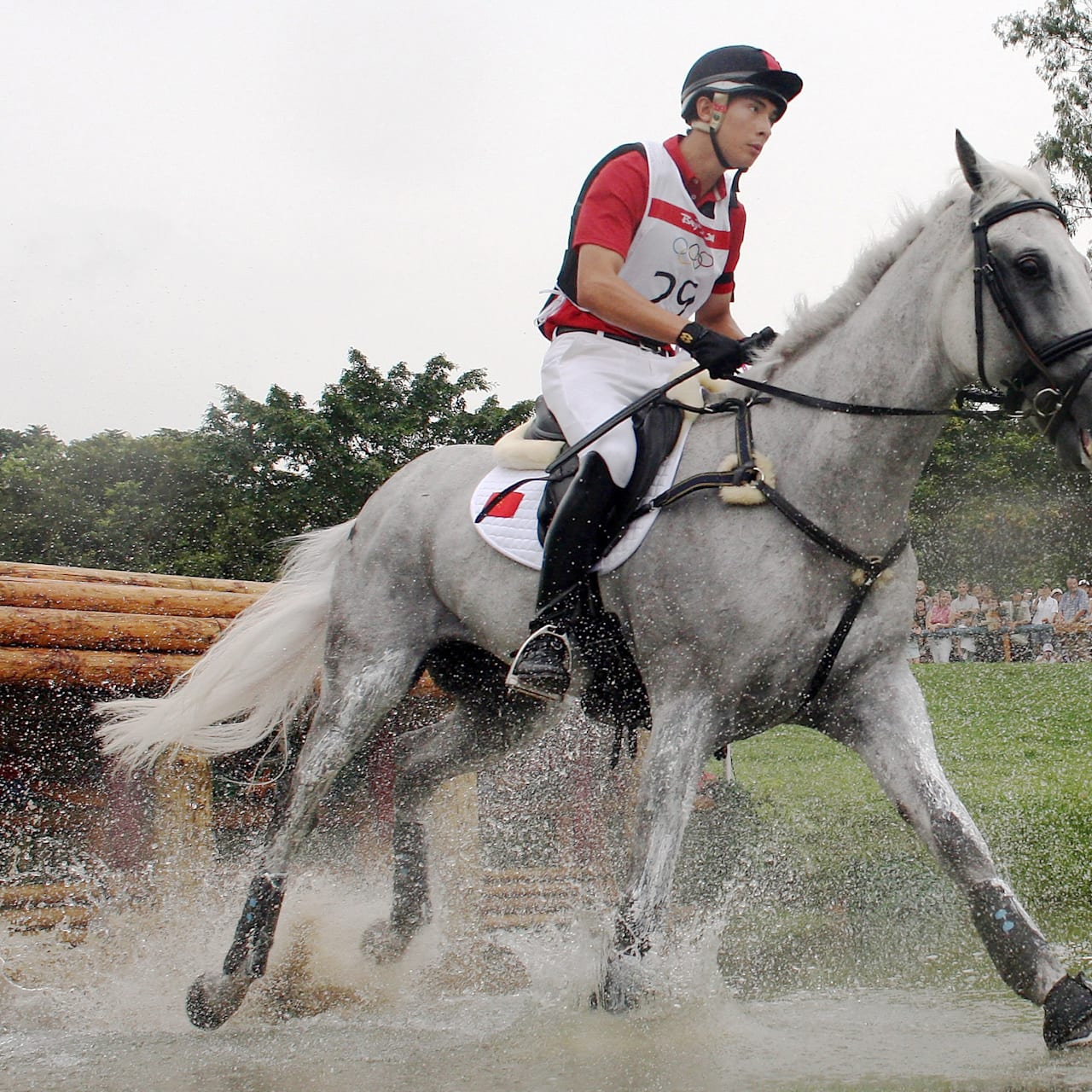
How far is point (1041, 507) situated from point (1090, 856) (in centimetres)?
2247

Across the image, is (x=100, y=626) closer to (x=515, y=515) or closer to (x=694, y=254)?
(x=515, y=515)

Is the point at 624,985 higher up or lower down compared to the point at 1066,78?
lower down

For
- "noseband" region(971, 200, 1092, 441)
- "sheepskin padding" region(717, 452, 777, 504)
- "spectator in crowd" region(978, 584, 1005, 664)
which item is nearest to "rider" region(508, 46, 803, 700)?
"sheepskin padding" region(717, 452, 777, 504)

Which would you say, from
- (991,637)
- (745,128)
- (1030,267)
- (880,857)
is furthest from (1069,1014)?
(991,637)

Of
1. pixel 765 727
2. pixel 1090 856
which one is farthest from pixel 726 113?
pixel 1090 856

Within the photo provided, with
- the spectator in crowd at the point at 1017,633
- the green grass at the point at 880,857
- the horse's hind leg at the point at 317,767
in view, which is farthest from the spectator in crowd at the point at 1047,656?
the horse's hind leg at the point at 317,767

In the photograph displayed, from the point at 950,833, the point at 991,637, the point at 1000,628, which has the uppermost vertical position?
the point at 950,833

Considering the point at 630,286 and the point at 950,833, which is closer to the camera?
the point at 950,833

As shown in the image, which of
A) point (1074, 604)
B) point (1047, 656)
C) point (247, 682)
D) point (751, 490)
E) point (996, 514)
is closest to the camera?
point (751, 490)

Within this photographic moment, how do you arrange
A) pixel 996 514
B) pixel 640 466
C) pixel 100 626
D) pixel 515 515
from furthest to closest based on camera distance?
pixel 996 514 → pixel 100 626 → pixel 515 515 → pixel 640 466

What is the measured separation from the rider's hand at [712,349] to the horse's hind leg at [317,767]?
5.83 feet

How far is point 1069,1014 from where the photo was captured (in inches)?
127

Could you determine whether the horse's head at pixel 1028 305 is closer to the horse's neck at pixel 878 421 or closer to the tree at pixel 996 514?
the horse's neck at pixel 878 421

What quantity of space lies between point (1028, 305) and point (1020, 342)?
0.30 ft
